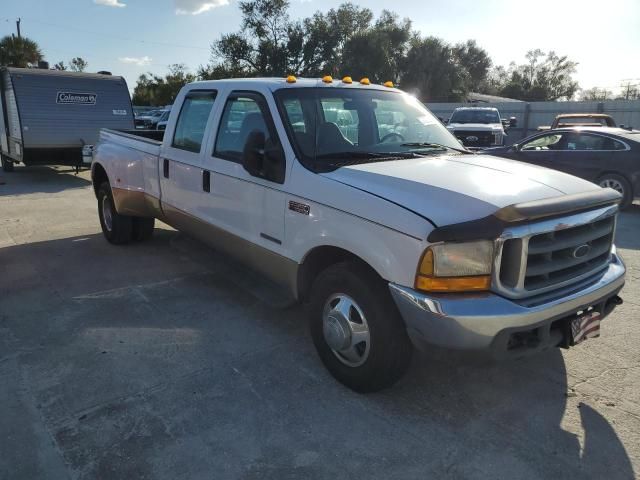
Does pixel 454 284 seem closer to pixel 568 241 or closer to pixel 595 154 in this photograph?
pixel 568 241

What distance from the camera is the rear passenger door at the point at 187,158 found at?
4.44 metres

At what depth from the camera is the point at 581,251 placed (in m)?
2.94

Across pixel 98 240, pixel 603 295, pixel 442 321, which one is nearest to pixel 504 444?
pixel 442 321

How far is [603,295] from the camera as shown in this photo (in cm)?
298

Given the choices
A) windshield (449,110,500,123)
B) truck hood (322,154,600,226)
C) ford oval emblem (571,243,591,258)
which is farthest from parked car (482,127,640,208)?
windshield (449,110,500,123)

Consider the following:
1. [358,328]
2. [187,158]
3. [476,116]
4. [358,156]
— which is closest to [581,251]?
[358,328]

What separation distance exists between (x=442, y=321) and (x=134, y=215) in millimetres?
4504

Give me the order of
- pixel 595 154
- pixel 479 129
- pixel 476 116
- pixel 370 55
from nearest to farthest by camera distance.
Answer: pixel 595 154
pixel 479 129
pixel 476 116
pixel 370 55

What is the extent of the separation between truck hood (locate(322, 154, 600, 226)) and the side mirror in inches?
17.7

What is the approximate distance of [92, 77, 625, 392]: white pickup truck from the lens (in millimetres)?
2564

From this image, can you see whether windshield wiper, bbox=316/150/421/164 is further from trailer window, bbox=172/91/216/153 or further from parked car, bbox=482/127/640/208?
parked car, bbox=482/127/640/208

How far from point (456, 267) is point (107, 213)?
207 inches

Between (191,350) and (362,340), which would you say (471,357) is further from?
(191,350)

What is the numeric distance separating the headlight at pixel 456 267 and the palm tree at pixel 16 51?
3919 cm
